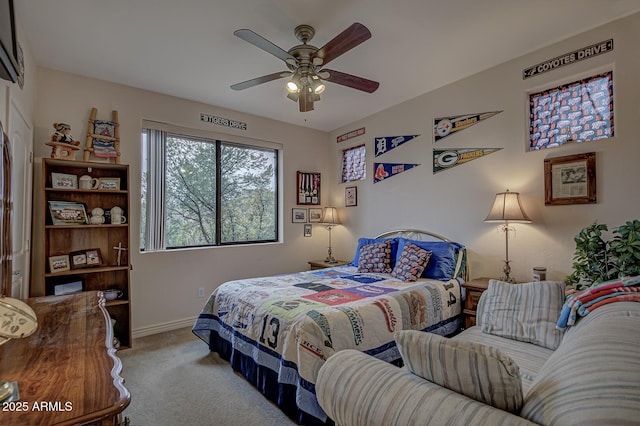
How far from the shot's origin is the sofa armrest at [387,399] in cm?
84

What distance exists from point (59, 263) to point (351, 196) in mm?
3713

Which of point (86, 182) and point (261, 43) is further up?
point (261, 43)

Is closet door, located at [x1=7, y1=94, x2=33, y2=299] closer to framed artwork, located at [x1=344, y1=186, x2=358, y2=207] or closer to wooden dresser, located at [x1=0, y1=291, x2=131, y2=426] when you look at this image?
wooden dresser, located at [x1=0, y1=291, x2=131, y2=426]

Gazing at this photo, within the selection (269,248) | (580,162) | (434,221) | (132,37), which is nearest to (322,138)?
(269,248)

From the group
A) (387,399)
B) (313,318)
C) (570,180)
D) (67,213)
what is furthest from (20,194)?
(570,180)

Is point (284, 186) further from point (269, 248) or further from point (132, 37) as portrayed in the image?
point (132, 37)

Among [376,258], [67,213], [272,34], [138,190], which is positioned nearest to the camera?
Answer: [272,34]

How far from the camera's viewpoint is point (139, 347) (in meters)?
3.17

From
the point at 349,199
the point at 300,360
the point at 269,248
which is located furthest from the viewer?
the point at 349,199

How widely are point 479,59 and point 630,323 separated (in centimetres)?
280

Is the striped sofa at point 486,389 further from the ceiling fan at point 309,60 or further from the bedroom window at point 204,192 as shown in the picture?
the bedroom window at point 204,192

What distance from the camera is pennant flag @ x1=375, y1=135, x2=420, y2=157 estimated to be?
4.11m

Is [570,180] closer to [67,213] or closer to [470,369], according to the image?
[470,369]

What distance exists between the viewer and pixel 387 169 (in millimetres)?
4332
